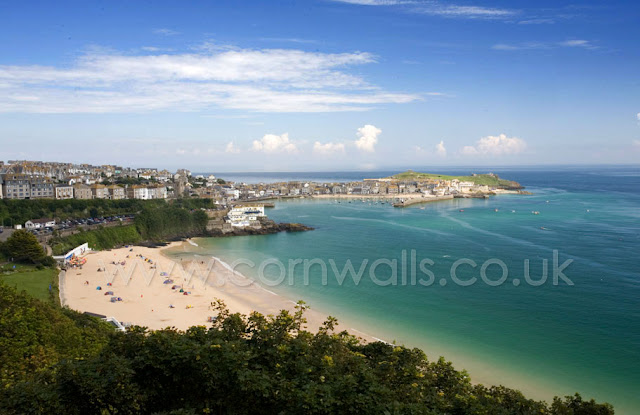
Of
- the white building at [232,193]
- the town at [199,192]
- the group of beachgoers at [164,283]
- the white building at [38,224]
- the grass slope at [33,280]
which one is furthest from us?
the white building at [232,193]

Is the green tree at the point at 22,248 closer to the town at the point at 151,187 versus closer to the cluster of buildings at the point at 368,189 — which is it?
the town at the point at 151,187

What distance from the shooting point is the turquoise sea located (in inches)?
395

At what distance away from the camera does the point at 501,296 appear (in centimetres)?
1490

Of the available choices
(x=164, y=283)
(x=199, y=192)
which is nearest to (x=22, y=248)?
(x=164, y=283)

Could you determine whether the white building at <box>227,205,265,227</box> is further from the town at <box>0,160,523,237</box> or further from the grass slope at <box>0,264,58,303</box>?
the grass slope at <box>0,264,58,303</box>

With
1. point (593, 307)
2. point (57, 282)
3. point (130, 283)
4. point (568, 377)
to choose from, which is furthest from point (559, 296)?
point (57, 282)

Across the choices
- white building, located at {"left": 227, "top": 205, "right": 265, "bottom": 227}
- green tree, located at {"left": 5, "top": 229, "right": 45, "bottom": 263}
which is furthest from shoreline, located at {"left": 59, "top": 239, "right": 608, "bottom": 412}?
white building, located at {"left": 227, "top": 205, "right": 265, "bottom": 227}

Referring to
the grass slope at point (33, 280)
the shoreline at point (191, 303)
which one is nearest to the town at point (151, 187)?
the shoreline at point (191, 303)

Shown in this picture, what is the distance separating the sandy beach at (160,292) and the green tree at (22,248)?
1.53m

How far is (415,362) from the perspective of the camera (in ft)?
17.3

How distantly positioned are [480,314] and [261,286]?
8150 millimetres

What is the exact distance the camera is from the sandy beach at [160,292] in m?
13.1

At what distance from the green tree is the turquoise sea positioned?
8390 millimetres

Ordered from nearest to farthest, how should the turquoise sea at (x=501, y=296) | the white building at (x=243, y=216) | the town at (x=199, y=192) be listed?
1. the turquoise sea at (x=501, y=296)
2. the town at (x=199, y=192)
3. the white building at (x=243, y=216)
